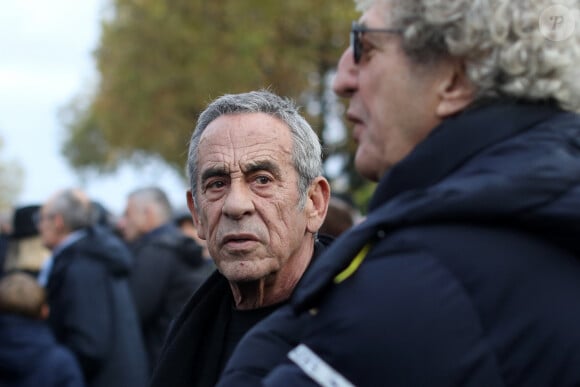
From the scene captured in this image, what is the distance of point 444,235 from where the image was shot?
181cm

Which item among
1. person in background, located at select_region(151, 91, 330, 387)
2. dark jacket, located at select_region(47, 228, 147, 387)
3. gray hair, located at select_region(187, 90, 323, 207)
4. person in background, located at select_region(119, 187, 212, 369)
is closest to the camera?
person in background, located at select_region(151, 91, 330, 387)

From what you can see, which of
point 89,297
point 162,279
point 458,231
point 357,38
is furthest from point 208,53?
point 458,231

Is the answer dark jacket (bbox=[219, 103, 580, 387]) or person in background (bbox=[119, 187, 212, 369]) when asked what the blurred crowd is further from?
dark jacket (bbox=[219, 103, 580, 387])

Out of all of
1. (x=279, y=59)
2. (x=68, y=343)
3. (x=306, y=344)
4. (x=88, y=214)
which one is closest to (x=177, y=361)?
(x=306, y=344)

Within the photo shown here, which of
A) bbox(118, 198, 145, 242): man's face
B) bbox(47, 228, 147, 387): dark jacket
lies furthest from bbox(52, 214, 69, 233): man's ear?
bbox(118, 198, 145, 242): man's face

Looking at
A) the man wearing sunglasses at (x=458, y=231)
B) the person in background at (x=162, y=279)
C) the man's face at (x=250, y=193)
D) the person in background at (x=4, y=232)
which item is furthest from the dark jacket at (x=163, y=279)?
the man wearing sunglasses at (x=458, y=231)

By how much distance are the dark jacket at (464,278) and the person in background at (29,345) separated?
4832 millimetres

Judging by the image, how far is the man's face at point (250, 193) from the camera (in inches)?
137

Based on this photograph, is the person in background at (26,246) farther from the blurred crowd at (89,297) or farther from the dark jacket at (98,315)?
the dark jacket at (98,315)

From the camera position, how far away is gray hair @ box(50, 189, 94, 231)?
8000 millimetres

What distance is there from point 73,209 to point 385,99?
20.8 feet

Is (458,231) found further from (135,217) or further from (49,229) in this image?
(135,217)

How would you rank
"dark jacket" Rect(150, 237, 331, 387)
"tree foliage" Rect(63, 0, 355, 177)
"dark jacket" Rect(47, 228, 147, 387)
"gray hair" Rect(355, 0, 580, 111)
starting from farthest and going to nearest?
"tree foliage" Rect(63, 0, 355, 177) → "dark jacket" Rect(47, 228, 147, 387) → "dark jacket" Rect(150, 237, 331, 387) → "gray hair" Rect(355, 0, 580, 111)

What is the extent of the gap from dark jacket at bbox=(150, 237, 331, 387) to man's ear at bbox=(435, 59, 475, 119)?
150 centimetres
